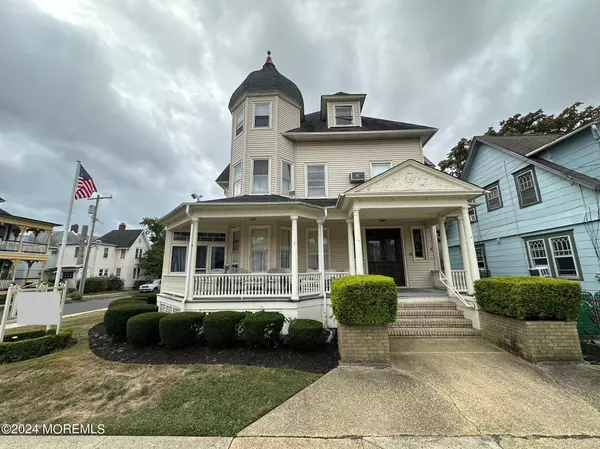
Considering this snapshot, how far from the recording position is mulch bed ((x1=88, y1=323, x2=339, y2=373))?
4.67 m

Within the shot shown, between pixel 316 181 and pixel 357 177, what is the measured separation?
1.83 m

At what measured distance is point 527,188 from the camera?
9.61 metres

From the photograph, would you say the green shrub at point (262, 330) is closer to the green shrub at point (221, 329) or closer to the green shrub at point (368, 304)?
the green shrub at point (221, 329)

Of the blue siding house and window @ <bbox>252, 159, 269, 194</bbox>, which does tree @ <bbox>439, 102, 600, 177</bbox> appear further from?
window @ <bbox>252, 159, 269, 194</bbox>

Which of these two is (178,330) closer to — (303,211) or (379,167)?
(303,211)

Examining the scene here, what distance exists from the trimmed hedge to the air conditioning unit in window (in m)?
10.8

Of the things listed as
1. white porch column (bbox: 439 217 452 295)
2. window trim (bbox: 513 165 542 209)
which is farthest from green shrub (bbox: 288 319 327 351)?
window trim (bbox: 513 165 542 209)

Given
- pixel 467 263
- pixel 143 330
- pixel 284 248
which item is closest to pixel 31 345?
pixel 143 330

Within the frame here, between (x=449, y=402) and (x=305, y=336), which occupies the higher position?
(x=305, y=336)

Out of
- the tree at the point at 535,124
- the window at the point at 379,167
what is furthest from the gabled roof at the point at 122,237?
the tree at the point at 535,124

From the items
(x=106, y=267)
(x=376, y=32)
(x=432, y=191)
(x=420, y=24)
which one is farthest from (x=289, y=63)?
(x=106, y=267)

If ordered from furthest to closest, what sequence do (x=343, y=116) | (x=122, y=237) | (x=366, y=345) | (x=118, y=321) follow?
1. (x=122, y=237)
2. (x=343, y=116)
3. (x=118, y=321)
4. (x=366, y=345)

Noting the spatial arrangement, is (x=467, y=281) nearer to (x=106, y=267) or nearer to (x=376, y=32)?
(x=376, y=32)

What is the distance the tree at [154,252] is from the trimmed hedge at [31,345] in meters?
24.8
